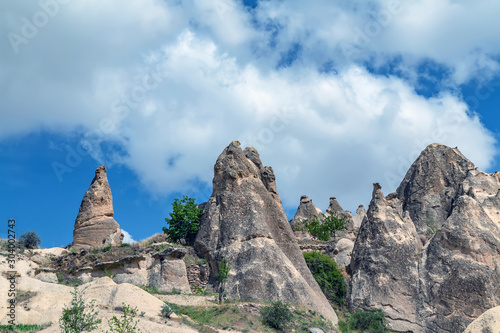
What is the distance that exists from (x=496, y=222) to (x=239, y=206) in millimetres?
13006

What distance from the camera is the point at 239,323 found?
2428 cm

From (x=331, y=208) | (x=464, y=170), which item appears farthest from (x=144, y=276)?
(x=331, y=208)

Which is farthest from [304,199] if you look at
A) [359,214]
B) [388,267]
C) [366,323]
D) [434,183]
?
Result: [366,323]

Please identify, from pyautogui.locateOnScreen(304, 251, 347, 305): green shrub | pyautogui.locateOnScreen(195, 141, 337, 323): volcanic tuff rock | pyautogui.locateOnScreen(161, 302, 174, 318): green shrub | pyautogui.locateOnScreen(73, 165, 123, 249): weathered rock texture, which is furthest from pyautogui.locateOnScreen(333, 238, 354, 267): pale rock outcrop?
pyautogui.locateOnScreen(161, 302, 174, 318): green shrub

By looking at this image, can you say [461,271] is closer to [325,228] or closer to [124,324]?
[124,324]

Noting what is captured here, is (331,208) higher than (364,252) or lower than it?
higher

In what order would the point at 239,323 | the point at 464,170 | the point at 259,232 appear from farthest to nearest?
the point at 464,170 < the point at 259,232 < the point at 239,323

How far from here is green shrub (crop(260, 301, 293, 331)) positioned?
24500 millimetres

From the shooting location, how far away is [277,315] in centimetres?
2481

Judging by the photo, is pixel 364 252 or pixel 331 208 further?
pixel 331 208

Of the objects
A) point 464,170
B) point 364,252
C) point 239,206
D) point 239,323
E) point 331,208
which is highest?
point 331,208

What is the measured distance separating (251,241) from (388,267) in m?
6.65

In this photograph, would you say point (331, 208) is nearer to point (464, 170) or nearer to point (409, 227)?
point (464, 170)

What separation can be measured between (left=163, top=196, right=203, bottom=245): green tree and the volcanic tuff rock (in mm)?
3435
